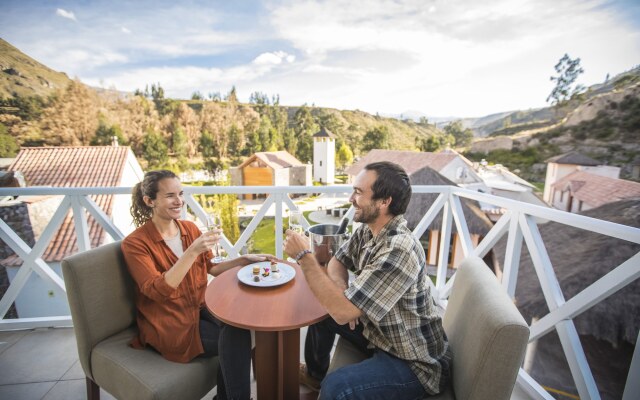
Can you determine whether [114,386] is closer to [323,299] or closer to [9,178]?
[323,299]

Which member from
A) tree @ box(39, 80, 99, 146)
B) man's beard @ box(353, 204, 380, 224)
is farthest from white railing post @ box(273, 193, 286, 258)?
tree @ box(39, 80, 99, 146)

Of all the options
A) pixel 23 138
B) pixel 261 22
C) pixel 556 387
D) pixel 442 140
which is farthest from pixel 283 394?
pixel 442 140

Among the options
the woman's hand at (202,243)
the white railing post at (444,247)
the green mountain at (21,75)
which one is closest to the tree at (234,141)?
the green mountain at (21,75)

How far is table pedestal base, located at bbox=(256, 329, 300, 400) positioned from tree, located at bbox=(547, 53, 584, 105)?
3856cm

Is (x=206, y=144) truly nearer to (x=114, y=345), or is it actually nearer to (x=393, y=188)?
(x=114, y=345)

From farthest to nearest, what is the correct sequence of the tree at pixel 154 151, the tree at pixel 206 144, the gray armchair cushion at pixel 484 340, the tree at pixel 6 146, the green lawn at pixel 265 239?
the tree at pixel 206 144 < the tree at pixel 154 151 < the green lawn at pixel 265 239 < the tree at pixel 6 146 < the gray armchair cushion at pixel 484 340

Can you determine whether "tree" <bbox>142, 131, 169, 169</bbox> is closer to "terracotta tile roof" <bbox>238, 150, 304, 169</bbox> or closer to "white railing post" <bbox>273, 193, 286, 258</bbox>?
"terracotta tile roof" <bbox>238, 150, 304, 169</bbox>

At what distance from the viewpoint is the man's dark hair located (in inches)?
48.5

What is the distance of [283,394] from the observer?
4.69ft

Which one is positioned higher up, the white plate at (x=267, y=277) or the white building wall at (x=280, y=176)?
the white plate at (x=267, y=277)

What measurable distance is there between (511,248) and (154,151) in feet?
110

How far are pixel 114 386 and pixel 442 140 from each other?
5927cm

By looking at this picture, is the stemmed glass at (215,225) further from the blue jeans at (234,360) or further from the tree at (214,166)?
the tree at (214,166)

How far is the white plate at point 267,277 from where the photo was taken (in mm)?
1428
